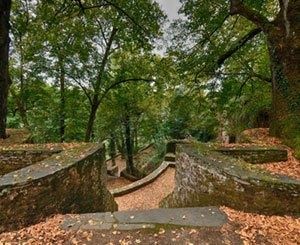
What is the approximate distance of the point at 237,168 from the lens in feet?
15.3

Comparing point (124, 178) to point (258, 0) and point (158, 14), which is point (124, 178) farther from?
point (258, 0)

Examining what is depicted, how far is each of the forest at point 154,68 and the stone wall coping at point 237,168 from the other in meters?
0.70

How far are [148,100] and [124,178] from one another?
4.97 m

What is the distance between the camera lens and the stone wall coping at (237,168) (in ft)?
13.8

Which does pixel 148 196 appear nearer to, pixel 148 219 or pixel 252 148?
pixel 252 148

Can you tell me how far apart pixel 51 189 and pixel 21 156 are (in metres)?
2.28

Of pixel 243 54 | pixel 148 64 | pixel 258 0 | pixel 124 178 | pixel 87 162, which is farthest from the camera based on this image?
pixel 124 178

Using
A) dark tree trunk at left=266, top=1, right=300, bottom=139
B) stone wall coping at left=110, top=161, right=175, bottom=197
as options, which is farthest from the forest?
stone wall coping at left=110, top=161, right=175, bottom=197

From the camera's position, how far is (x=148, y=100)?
16094mm

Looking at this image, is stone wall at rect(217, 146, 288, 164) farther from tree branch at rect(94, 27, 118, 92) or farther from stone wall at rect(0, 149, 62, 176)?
tree branch at rect(94, 27, 118, 92)

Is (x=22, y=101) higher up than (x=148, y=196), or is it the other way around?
(x=22, y=101)

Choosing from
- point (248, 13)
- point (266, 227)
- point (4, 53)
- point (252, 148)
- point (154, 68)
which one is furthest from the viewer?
point (154, 68)

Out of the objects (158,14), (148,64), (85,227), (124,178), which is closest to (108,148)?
(124,178)

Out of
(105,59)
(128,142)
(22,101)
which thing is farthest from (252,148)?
(22,101)
